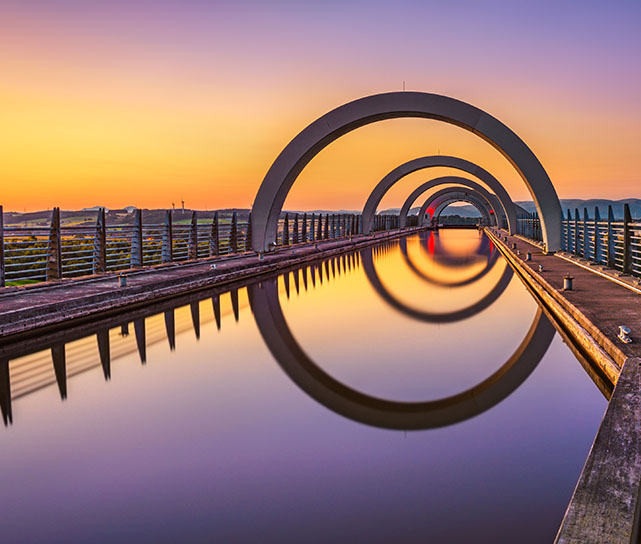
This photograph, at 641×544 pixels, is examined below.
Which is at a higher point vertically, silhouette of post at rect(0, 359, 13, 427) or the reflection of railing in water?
silhouette of post at rect(0, 359, 13, 427)

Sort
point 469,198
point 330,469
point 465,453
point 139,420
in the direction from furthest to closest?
point 469,198 < point 139,420 < point 465,453 < point 330,469

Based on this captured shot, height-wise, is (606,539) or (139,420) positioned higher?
(606,539)

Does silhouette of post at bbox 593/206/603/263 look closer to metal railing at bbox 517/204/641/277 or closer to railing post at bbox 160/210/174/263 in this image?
metal railing at bbox 517/204/641/277

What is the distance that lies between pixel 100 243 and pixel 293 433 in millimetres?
9010

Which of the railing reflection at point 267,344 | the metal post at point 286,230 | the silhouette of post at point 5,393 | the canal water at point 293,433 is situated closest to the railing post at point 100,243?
the railing reflection at point 267,344

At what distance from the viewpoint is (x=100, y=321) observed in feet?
24.9

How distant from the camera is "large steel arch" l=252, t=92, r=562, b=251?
57.3 feet

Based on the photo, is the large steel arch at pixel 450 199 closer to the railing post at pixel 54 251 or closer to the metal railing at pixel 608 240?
the metal railing at pixel 608 240

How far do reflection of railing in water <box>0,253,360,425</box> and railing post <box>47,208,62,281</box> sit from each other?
2.45 meters

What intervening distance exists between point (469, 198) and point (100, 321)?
66696 millimetres

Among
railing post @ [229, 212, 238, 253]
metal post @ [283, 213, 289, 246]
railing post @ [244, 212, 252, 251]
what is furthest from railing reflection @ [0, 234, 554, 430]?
metal post @ [283, 213, 289, 246]

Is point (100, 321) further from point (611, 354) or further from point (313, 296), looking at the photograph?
point (611, 354)

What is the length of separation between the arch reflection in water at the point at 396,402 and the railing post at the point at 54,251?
14.9 ft

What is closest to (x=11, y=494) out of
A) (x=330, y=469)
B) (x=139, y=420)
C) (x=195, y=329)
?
(x=139, y=420)
